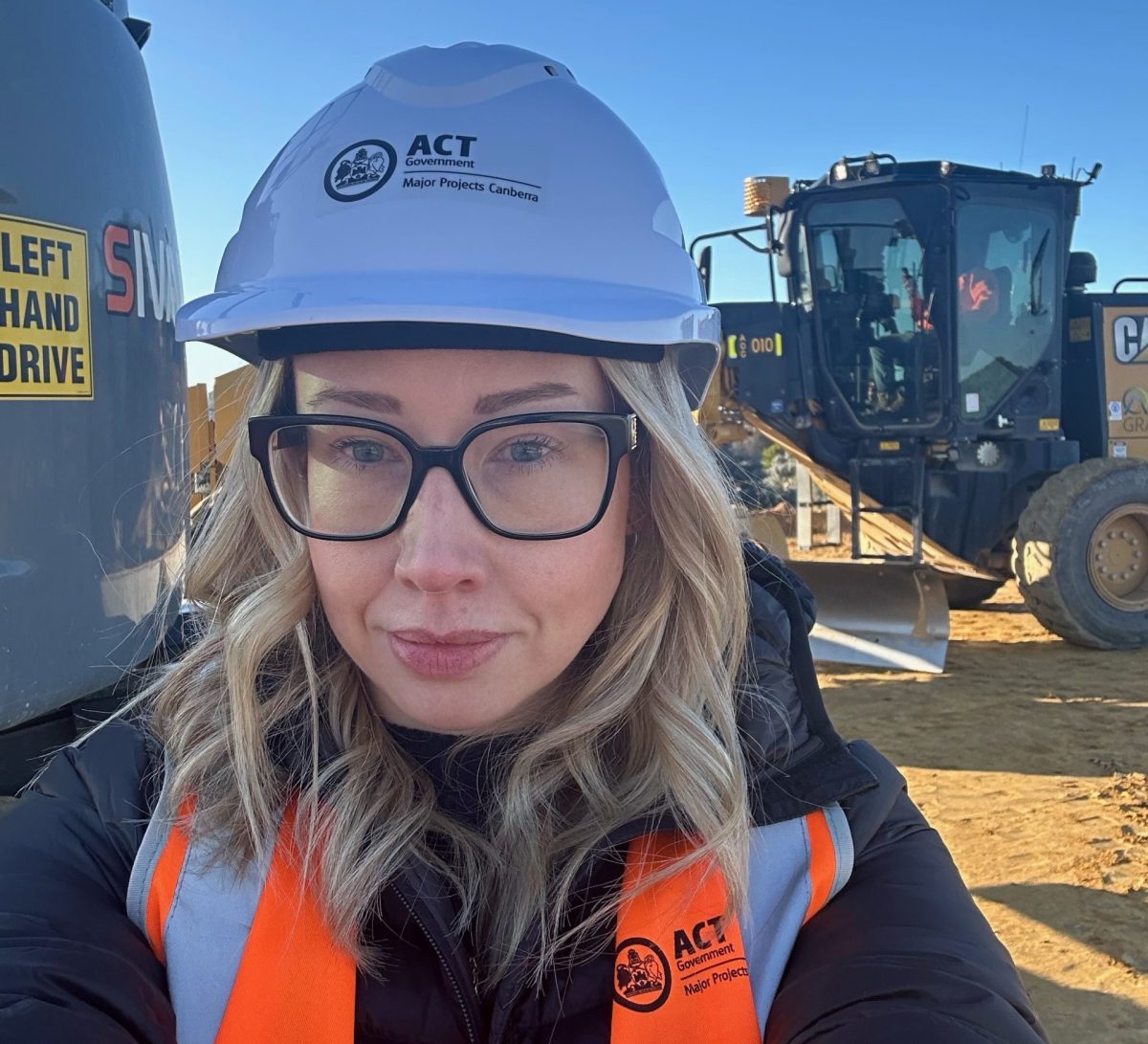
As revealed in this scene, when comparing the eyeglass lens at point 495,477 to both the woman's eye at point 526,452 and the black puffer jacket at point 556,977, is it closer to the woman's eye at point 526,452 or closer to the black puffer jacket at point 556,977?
the woman's eye at point 526,452

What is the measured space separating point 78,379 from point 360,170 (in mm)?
1041

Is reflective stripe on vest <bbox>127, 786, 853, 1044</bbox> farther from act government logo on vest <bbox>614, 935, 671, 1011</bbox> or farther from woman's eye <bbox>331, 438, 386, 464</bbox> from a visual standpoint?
woman's eye <bbox>331, 438, 386, 464</bbox>

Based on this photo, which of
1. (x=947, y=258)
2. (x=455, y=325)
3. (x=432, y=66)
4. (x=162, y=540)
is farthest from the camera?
(x=947, y=258)

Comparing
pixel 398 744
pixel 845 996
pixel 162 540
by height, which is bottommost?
pixel 845 996

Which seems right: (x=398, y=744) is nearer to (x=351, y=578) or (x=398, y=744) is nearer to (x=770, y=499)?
(x=351, y=578)

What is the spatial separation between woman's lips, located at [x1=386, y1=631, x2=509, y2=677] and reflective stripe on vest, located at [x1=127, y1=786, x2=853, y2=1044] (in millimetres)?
327

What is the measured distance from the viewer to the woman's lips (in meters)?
1.35

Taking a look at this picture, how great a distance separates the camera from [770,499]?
2180 millimetres

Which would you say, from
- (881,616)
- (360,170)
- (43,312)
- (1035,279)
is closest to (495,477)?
(360,170)

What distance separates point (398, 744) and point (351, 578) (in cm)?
30

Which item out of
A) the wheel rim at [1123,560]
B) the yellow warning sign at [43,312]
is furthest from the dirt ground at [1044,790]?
the yellow warning sign at [43,312]

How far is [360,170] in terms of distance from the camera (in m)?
1.39

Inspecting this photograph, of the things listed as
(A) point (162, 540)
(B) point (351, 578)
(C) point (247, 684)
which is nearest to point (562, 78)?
(B) point (351, 578)

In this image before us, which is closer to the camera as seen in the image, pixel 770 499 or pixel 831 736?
pixel 831 736
